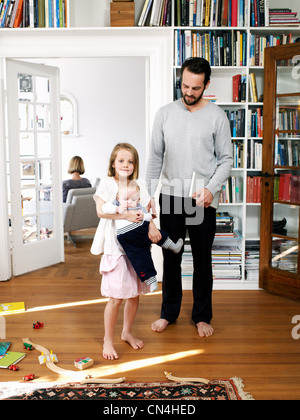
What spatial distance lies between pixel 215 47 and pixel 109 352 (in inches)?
100

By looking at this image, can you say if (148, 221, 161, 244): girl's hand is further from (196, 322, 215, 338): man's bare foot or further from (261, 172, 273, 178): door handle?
(261, 172, 273, 178): door handle

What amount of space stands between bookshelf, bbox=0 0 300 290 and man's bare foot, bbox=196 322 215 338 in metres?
0.98

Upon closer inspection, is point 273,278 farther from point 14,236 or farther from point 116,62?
point 116,62

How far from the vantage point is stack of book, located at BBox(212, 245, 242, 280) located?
4121 millimetres

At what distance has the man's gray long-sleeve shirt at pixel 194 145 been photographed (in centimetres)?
290

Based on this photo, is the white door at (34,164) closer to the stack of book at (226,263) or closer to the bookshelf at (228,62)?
the bookshelf at (228,62)

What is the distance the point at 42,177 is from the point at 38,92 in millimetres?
810

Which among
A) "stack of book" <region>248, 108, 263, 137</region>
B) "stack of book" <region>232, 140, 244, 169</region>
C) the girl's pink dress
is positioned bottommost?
the girl's pink dress

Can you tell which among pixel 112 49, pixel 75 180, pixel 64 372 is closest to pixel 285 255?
pixel 64 372

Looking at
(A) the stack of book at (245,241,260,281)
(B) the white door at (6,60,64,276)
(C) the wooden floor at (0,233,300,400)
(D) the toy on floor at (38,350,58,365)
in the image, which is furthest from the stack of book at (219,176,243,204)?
(D) the toy on floor at (38,350,58,365)

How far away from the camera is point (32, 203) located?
4.62 m

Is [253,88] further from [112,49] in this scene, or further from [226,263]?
[226,263]
